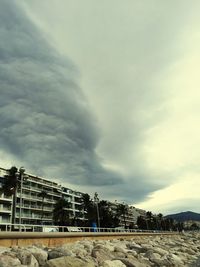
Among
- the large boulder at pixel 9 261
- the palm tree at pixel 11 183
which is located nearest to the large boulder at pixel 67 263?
the large boulder at pixel 9 261

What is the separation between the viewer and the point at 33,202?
95938mm

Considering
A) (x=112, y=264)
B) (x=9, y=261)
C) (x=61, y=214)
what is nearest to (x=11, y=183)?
(x=61, y=214)

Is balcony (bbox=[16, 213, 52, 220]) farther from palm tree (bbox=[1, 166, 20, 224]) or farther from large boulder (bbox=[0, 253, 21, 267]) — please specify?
large boulder (bbox=[0, 253, 21, 267])

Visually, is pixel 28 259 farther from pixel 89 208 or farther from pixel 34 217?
pixel 89 208

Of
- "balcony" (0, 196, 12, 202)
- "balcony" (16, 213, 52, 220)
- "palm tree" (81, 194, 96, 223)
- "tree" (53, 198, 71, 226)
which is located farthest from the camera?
"palm tree" (81, 194, 96, 223)

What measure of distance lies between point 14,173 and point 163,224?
13361 cm

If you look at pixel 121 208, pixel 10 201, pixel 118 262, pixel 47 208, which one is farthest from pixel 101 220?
pixel 118 262

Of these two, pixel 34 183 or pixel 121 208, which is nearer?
pixel 34 183

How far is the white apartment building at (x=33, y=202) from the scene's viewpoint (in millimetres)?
82000

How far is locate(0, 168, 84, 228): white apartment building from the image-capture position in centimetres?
8200

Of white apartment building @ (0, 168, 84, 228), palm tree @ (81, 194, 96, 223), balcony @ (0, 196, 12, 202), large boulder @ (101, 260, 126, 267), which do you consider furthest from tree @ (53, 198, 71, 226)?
large boulder @ (101, 260, 126, 267)

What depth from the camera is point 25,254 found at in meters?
10.5

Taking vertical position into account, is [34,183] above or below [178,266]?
above

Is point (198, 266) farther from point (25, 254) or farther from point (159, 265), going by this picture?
point (25, 254)
